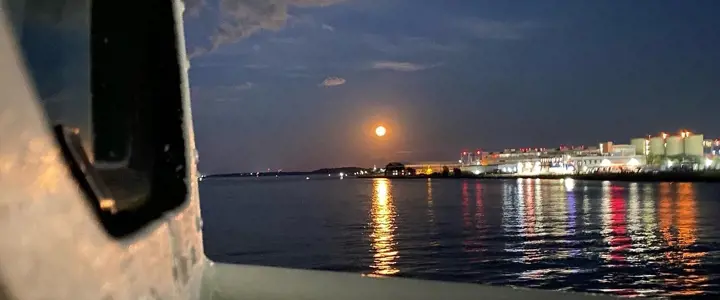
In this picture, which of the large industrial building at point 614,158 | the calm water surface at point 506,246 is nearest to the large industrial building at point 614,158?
the large industrial building at point 614,158

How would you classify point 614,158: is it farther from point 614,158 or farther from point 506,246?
point 506,246

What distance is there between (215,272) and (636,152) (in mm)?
133346

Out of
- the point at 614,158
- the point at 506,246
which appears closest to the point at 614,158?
the point at 614,158

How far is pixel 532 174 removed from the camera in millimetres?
148625

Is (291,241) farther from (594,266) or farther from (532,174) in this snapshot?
(532,174)

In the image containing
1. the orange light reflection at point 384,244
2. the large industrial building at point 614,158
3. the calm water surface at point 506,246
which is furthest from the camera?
the large industrial building at point 614,158

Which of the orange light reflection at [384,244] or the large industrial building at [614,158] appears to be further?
the large industrial building at [614,158]

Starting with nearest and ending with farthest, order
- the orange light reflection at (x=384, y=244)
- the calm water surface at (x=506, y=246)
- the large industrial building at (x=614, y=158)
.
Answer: the calm water surface at (x=506, y=246), the orange light reflection at (x=384, y=244), the large industrial building at (x=614, y=158)

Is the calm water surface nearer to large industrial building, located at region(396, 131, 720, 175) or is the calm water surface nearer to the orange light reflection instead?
the orange light reflection

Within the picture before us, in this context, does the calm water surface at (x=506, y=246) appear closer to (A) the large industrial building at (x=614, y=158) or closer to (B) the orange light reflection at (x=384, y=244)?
(B) the orange light reflection at (x=384, y=244)

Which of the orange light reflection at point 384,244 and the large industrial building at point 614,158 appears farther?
the large industrial building at point 614,158

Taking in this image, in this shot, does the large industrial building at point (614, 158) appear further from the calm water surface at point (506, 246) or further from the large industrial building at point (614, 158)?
the calm water surface at point (506, 246)

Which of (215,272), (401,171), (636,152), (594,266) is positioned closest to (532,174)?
(636,152)

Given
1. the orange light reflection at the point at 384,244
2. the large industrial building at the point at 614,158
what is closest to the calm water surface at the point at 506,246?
the orange light reflection at the point at 384,244
